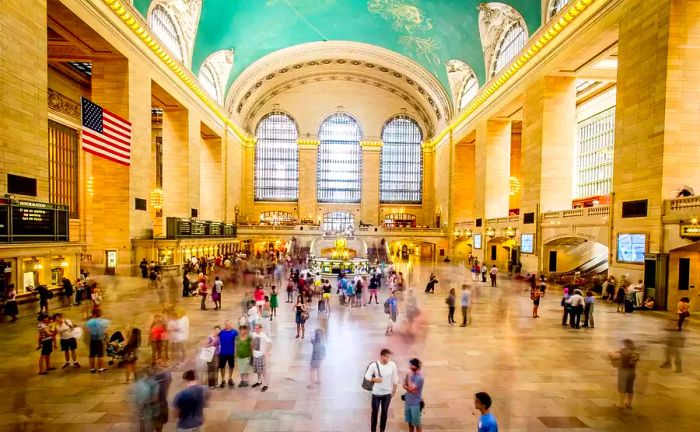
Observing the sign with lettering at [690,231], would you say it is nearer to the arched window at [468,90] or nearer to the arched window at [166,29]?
the arched window at [468,90]

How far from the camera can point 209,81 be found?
97.7 feet

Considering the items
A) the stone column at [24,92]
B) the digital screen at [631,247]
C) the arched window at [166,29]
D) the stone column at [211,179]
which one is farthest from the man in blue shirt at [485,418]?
the stone column at [211,179]

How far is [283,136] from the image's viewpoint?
43.0 metres

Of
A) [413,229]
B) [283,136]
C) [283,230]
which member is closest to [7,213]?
[283,230]

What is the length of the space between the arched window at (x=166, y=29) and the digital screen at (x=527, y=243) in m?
22.8

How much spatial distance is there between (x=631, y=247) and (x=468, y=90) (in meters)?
21.4

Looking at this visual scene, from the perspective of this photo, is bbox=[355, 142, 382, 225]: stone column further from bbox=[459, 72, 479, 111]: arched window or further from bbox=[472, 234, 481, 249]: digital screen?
bbox=[472, 234, 481, 249]: digital screen

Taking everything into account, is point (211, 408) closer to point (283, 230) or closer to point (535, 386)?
point (535, 386)

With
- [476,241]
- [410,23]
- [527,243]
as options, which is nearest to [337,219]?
[476,241]

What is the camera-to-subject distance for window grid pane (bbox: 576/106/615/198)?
28.6m

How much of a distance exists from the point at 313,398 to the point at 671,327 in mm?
10206

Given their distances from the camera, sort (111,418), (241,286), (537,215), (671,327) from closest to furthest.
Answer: (111,418)
(671,327)
(241,286)
(537,215)

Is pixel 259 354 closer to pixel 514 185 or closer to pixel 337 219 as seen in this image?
pixel 514 185

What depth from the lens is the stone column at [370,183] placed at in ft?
140
